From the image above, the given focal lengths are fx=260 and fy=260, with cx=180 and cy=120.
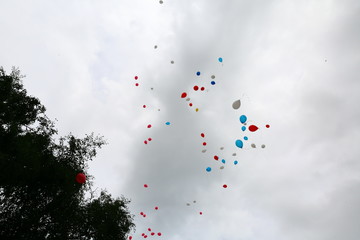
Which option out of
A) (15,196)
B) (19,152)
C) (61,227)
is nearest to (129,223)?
(61,227)

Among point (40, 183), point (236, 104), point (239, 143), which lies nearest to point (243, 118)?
point (236, 104)

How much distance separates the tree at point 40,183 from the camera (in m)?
14.3

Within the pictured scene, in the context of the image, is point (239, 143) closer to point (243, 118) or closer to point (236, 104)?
point (243, 118)

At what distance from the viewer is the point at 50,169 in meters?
15.8

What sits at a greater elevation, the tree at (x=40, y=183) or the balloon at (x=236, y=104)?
the balloon at (x=236, y=104)

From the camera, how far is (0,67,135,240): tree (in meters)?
14.3

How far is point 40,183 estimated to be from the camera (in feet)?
51.4

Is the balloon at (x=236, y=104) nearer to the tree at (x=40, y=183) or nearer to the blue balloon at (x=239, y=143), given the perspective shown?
the blue balloon at (x=239, y=143)

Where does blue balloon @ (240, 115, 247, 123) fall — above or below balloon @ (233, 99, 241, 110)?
below

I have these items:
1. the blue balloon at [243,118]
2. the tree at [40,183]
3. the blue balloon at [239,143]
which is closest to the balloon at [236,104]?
the blue balloon at [243,118]

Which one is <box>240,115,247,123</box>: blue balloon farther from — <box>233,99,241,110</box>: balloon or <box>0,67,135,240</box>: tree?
<box>0,67,135,240</box>: tree

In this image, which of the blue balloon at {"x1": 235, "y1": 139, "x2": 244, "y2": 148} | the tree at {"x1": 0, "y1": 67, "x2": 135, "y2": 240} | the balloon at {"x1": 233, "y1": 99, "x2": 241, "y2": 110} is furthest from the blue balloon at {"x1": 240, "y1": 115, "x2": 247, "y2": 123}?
the tree at {"x1": 0, "y1": 67, "x2": 135, "y2": 240}

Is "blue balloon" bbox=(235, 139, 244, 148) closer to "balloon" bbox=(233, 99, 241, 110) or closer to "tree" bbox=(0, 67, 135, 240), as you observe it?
"balloon" bbox=(233, 99, 241, 110)

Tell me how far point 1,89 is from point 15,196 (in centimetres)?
641
